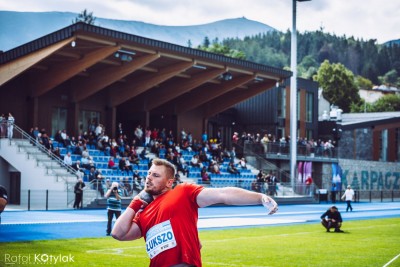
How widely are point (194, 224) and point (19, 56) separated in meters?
32.4

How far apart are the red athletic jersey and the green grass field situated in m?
7.99

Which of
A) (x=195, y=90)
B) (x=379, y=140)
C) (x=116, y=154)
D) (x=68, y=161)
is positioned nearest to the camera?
(x=68, y=161)

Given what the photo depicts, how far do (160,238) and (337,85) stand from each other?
11809cm

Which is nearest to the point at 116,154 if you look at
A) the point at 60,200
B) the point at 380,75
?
the point at 60,200

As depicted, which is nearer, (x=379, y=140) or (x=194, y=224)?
(x=194, y=224)

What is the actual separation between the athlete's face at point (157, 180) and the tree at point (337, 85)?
116049 mm

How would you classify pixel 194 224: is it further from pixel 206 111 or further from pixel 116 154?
pixel 206 111

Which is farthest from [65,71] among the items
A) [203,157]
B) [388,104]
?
[388,104]

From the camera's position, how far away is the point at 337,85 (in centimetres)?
12100

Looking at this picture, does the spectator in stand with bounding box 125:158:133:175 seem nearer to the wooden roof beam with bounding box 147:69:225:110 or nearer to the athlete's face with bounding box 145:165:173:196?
the wooden roof beam with bounding box 147:69:225:110

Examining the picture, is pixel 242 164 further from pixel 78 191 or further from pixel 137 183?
pixel 78 191

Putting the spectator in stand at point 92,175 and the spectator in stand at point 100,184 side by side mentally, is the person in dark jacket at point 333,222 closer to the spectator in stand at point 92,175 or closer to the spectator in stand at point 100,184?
the spectator in stand at point 100,184

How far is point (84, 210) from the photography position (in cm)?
3191

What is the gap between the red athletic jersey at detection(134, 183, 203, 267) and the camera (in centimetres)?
593
